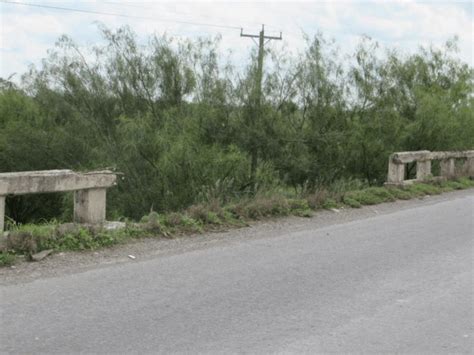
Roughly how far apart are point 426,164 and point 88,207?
10293 mm

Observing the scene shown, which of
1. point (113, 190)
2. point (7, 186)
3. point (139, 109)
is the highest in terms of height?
point (139, 109)

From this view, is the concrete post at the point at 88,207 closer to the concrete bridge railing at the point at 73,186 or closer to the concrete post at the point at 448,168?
the concrete bridge railing at the point at 73,186

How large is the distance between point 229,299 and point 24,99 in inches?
738

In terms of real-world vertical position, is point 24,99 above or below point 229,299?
above

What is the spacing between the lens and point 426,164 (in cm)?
1587

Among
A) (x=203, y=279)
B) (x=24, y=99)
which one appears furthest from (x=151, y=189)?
(x=203, y=279)

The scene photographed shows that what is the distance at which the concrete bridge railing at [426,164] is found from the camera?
14.4 meters

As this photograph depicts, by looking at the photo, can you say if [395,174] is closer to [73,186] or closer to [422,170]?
[422,170]

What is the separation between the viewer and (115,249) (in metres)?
7.71

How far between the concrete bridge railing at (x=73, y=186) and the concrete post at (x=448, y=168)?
1113 cm

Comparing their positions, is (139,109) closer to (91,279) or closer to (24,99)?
(24,99)

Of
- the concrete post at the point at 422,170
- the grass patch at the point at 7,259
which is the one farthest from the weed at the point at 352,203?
the grass patch at the point at 7,259

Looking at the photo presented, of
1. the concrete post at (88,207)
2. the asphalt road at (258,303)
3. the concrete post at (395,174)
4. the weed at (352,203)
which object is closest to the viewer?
the asphalt road at (258,303)

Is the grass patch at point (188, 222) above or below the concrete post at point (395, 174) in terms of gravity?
below
